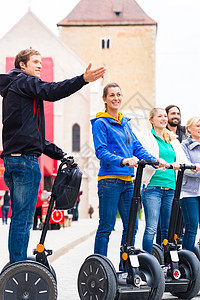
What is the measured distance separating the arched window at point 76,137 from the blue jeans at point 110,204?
4493 centimetres

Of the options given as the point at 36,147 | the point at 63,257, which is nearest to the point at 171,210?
the point at 36,147

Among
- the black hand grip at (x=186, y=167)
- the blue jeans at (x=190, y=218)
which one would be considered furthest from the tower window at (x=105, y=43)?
the black hand grip at (x=186, y=167)

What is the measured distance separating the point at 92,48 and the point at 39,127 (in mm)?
56734

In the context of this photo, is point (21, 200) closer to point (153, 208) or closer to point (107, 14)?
point (153, 208)

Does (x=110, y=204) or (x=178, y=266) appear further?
(x=178, y=266)

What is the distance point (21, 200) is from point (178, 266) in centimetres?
188

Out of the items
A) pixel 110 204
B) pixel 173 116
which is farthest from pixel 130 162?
pixel 173 116

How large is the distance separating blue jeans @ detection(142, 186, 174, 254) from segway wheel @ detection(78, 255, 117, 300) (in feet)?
4.06

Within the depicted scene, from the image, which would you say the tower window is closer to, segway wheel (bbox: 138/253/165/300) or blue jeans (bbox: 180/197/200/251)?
blue jeans (bbox: 180/197/200/251)

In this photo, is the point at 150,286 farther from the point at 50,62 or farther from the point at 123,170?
the point at 50,62

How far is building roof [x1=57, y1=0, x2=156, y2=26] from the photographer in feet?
201

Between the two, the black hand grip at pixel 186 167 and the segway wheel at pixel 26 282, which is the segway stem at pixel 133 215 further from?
the segway wheel at pixel 26 282

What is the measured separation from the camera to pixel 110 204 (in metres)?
5.47

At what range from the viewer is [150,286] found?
16.6 feet
